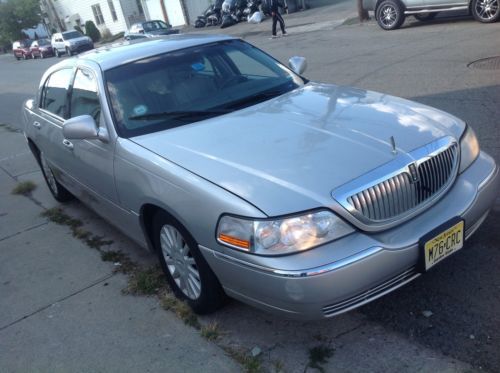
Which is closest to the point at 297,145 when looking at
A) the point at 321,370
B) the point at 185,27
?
the point at 321,370

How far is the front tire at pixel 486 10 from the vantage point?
39.1ft

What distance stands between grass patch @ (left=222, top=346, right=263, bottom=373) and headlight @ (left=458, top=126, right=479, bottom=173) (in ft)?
5.43

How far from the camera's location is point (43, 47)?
38.4 metres

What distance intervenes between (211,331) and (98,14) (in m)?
46.9

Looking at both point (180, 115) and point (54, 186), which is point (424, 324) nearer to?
point (180, 115)

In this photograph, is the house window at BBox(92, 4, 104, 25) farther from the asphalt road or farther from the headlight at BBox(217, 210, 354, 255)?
the headlight at BBox(217, 210, 354, 255)

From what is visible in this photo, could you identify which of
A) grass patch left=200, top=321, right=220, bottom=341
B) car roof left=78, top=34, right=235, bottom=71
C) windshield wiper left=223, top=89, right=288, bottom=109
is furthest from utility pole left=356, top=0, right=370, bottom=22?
grass patch left=200, top=321, right=220, bottom=341

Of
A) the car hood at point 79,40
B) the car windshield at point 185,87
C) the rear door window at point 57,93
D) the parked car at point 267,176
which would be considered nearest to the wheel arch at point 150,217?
the parked car at point 267,176

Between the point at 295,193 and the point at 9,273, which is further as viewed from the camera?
the point at 9,273

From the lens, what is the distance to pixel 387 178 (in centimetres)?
274

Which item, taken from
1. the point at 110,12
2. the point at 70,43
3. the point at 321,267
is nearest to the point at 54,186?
the point at 321,267

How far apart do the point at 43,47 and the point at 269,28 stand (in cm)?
2191

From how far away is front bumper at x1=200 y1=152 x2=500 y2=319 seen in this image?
252 cm

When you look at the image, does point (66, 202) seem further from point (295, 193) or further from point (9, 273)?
point (295, 193)
